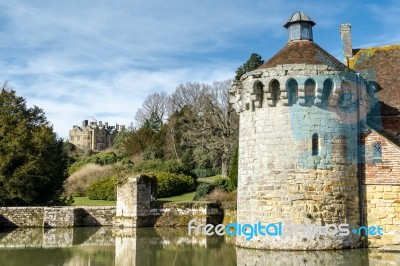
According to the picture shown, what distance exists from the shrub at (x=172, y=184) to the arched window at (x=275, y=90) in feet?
54.0

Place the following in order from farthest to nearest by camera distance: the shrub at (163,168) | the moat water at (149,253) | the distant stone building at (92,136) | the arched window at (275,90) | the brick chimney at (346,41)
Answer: the distant stone building at (92,136) → the shrub at (163,168) → the brick chimney at (346,41) → the arched window at (275,90) → the moat water at (149,253)

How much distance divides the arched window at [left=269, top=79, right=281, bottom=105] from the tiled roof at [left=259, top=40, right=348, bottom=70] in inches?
21.9

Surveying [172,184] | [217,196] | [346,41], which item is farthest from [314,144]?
[172,184]

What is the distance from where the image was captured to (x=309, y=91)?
41.7ft

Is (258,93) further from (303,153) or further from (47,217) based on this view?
(47,217)

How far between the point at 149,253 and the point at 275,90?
5567 millimetres

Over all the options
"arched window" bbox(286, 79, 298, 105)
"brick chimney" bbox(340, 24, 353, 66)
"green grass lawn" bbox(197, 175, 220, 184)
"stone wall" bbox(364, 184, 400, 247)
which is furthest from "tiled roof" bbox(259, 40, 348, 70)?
"green grass lawn" bbox(197, 175, 220, 184)

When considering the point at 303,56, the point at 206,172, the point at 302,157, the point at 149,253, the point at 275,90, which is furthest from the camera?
Answer: the point at 206,172

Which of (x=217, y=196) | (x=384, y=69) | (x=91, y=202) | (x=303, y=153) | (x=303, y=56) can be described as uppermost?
(x=384, y=69)

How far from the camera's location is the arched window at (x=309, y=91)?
12625 mm

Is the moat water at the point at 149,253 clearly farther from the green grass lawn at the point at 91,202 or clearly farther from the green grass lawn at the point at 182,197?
the green grass lawn at the point at 182,197

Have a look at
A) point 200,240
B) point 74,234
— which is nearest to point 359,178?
point 200,240

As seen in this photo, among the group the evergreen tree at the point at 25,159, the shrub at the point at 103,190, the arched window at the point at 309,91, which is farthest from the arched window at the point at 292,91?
the shrub at the point at 103,190

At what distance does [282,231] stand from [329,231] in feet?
3.98
